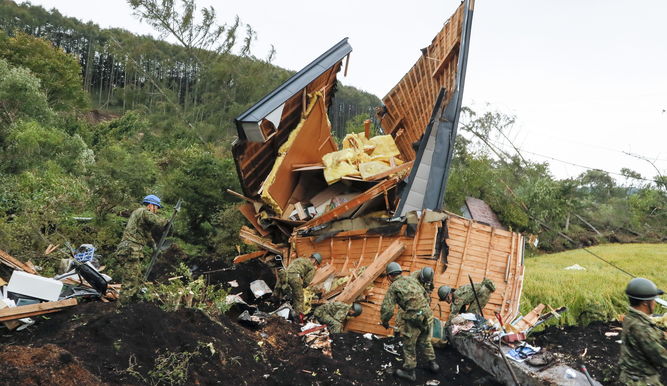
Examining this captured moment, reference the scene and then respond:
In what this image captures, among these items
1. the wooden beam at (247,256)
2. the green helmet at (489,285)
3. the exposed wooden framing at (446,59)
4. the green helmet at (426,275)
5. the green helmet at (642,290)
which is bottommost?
the wooden beam at (247,256)

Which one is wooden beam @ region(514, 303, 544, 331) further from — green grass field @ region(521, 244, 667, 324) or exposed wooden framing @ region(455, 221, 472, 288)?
green grass field @ region(521, 244, 667, 324)

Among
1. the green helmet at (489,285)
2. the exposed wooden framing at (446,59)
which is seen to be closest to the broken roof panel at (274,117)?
the exposed wooden framing at (446,59)

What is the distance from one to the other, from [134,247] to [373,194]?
506cm

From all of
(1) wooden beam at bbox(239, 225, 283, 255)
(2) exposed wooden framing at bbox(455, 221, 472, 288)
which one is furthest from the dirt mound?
(1) wooden beam at bbox(239, 225, 283, 255)

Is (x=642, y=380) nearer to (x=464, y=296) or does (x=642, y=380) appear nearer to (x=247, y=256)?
(x=464, y=296)

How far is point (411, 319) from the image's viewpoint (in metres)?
6.23

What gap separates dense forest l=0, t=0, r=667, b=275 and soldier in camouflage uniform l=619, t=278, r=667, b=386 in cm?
172

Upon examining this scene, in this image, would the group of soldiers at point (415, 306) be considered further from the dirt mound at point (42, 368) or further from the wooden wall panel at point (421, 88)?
the wooden wall panel at point (421, 88)

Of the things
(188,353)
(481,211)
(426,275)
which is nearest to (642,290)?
(426,275)

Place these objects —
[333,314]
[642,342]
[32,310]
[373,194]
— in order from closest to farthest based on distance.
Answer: [642,342] → [32,310] → [333,314] → [373,194]

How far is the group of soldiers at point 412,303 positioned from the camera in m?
4.15

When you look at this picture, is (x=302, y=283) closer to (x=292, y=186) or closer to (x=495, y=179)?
(x=292, y=186)

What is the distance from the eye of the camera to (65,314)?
5.99 meters

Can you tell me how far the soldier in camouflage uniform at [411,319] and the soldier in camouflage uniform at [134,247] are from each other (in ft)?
11.4
